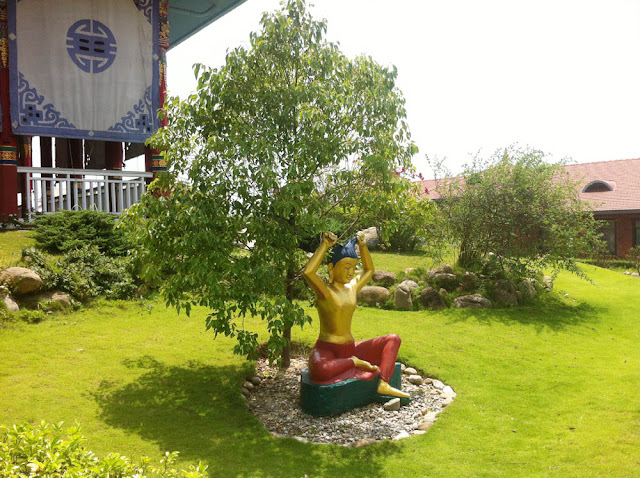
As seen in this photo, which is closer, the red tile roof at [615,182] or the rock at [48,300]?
the rock at [48,300]

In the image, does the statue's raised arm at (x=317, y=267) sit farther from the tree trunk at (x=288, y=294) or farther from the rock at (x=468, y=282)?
the rock at (x=468, y=282)

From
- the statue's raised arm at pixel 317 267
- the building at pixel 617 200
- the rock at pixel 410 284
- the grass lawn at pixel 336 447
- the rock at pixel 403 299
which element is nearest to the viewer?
the grass lawn at pixel 336 447

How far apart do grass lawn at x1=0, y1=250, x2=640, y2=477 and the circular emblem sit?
20.4 feet

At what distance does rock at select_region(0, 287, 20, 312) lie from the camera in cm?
818

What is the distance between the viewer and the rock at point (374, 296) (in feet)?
39.8

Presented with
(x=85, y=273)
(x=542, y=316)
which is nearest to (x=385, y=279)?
(x=542, y=316)

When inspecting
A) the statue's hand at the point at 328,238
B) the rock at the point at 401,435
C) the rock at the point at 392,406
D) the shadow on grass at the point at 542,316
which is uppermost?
the statue's hand at the point at 328,238

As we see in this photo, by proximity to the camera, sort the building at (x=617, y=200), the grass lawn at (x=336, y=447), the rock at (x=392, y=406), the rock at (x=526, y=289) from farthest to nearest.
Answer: the building at (x=617, y=200)
the rock at (x=526, y=289)
the rock at (x=392, y=406)
the grass lawn at (x=336, y=447)

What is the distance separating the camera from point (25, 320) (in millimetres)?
8164

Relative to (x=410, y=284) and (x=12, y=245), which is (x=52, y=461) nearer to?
(x=12, y=245)

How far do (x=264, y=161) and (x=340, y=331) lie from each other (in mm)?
2303

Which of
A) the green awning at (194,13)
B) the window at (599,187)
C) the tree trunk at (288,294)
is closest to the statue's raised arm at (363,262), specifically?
the tree trunk at (288,294)

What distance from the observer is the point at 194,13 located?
14.7 m

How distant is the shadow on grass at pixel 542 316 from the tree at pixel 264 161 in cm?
565
